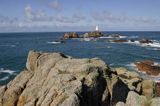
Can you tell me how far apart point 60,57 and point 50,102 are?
7.84 m

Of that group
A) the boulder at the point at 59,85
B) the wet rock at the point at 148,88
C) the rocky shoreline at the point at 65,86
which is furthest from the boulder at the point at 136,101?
the wet rock at the point at 148,88

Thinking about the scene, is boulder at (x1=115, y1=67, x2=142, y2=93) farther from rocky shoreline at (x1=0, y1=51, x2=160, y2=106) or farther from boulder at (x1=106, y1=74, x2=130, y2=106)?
boulder at (x1=106, y1=74, x2=130, y2=106)

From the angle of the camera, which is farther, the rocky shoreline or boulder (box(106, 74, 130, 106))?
boulder (box(106, 74, 130, 106))

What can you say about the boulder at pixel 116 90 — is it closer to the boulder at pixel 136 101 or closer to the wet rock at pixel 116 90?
the wet rock at pixel 116 90

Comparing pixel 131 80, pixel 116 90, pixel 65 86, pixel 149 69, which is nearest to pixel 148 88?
pixel 131 80

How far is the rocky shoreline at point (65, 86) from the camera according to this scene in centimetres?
2369

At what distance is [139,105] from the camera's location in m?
19.2

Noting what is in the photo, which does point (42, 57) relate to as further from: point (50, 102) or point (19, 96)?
point (50, 102)

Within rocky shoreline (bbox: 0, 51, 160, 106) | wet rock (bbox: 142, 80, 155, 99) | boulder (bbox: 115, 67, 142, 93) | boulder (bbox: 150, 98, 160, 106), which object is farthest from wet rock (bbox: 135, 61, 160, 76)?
boulder (bbox: 150, 98, 160, 106)

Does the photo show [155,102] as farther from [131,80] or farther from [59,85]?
[131,80]

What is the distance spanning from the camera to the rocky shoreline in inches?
933

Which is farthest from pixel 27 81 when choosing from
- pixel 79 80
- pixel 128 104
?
pixel 128 104

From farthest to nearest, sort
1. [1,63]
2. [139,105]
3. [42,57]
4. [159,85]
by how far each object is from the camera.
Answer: [1,63] < [159,85] < [42,57] < [139,105]

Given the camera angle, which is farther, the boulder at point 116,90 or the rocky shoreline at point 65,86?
the boulder at point 116,90
